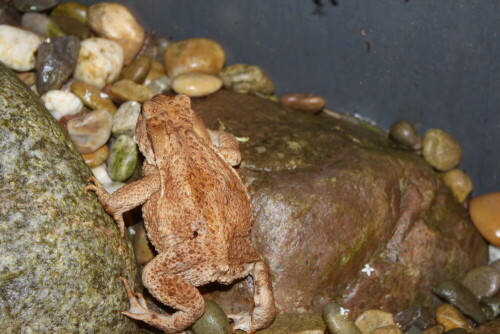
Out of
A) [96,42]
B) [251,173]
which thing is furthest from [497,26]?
[96,42]

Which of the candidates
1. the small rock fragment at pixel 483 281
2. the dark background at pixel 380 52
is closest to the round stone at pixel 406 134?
the dark background at pixel 380 52

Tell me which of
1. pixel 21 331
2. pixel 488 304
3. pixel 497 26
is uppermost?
pixel 497 26

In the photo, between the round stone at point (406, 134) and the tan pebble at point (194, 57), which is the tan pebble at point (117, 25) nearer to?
the tan pebble at point (194, 57)

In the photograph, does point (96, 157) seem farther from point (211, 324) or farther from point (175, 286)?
point (211, 324)

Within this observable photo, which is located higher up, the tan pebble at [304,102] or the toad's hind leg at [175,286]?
the tan pebble at [304,102]

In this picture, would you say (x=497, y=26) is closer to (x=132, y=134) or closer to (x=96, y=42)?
(x=132, y=134)

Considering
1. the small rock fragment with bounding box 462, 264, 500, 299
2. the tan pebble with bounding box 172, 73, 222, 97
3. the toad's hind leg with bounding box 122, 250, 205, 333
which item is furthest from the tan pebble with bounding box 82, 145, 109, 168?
the small rock fragment with bounding box 462, 264, 500, 299

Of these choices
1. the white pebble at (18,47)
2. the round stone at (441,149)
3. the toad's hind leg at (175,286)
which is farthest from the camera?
the round stone at (441,149)

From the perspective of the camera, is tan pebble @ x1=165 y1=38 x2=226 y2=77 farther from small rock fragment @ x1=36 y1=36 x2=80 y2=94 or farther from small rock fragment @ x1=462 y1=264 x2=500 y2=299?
small rock fragment @ x1=462 y1=264 x2=500 y2=299
